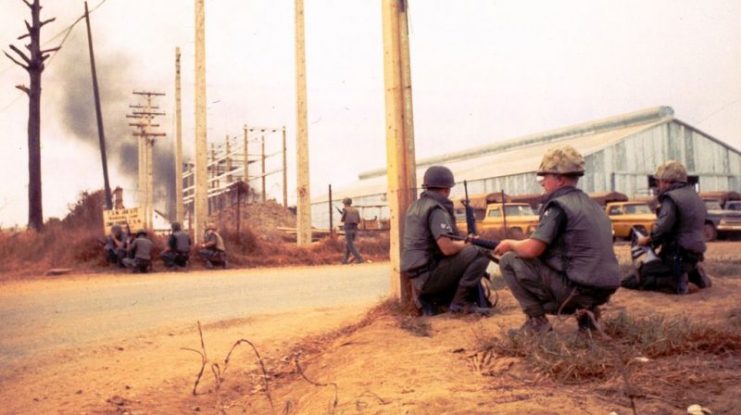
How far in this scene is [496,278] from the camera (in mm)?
8992

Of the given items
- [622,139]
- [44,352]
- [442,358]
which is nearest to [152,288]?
[44,352]

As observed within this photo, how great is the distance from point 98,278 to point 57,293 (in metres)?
3.58

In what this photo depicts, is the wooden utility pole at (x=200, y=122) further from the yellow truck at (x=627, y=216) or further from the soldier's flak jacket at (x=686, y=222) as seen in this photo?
the soldier's flak jacket at (x=686, y=222)

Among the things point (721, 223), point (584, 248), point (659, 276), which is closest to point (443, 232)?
point (584, 248)

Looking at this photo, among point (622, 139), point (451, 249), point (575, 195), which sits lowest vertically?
point (451, 249)

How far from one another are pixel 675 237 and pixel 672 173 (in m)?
0.68

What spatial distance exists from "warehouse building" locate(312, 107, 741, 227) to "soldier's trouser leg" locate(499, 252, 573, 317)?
24939mm

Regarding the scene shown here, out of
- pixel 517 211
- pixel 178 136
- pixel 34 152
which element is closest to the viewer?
pixel 34 152

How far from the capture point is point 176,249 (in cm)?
1719

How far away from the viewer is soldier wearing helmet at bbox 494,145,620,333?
4.50 m

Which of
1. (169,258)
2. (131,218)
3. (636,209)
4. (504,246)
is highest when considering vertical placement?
(131,218)

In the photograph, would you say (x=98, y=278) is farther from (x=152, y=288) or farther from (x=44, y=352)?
(x=44, y=352)

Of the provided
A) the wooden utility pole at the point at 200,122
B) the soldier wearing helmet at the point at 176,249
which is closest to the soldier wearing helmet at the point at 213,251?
the soldier wearing helmet at the point at 176,249

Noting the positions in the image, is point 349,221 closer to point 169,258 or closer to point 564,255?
point 169,258
